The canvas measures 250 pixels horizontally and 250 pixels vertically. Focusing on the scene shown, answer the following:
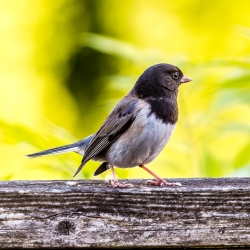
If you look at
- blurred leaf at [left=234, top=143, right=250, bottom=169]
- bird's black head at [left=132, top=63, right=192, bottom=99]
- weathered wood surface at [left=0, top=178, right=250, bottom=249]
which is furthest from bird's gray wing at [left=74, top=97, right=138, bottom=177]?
weathered wood surface at [left=0, top=178, right=250, bottom=249]

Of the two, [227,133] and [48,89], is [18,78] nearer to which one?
[48,89]

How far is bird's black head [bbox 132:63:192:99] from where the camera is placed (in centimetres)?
434

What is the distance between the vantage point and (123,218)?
2.37 metres

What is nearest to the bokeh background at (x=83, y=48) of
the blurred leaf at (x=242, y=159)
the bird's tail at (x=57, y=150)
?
the bird's tail at (x=57, y=150)

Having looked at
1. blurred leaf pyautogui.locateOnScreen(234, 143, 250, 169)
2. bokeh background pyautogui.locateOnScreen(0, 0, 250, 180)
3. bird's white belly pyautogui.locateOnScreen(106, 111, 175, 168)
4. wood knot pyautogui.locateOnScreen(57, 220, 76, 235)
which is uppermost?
bokeh background pyautogui.locateOnScreen(0, 0, 250, 180)

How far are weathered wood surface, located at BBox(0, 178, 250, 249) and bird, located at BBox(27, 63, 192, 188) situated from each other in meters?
1.37

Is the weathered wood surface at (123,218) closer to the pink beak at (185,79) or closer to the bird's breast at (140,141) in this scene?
the bird's breast at (140,141)

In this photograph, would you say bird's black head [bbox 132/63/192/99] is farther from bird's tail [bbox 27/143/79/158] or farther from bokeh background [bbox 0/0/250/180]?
bokeh background [bbox 0/0/250/180]

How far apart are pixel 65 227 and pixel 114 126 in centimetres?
185

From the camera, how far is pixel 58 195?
2385 mm

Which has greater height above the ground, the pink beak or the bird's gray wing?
the pink beak

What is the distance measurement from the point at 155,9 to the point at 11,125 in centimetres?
464

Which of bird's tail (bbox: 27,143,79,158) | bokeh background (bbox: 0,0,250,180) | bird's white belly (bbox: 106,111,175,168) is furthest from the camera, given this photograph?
bokeh background (bbox: 0,0,250,180)

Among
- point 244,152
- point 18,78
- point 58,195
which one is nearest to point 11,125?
point 58,195
